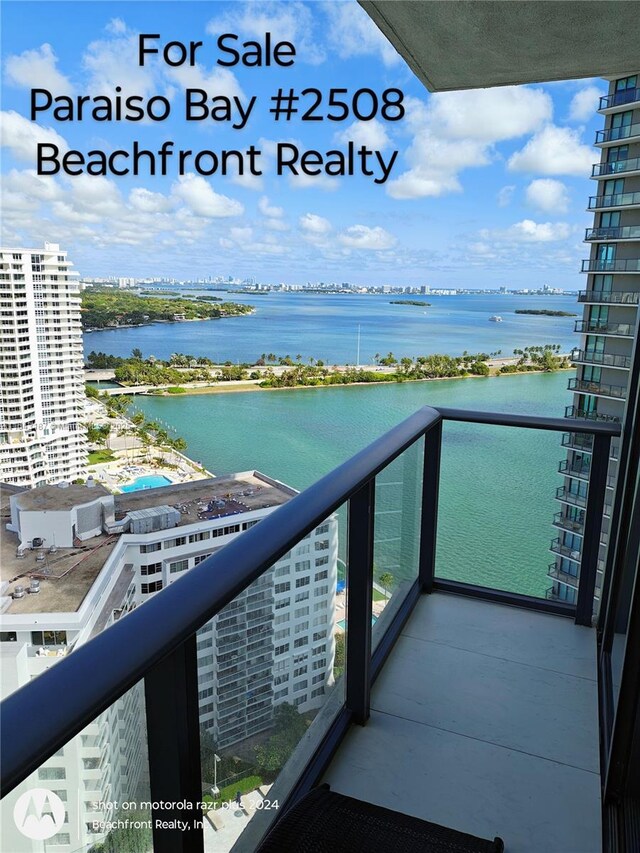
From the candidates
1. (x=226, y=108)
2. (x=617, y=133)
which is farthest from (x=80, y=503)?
(x=617, y=133)

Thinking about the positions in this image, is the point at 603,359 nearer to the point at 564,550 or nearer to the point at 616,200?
the point at 564,550

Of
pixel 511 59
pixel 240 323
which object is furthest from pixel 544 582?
pixel 240 323

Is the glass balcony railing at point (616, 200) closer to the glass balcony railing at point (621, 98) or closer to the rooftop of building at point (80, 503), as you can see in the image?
the glass balcony railing at point (621, 98)

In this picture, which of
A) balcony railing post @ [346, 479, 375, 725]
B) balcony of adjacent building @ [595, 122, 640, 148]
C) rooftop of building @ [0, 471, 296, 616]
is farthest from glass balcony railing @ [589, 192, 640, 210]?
rooftop of building @ [0, 471, 296, 616]

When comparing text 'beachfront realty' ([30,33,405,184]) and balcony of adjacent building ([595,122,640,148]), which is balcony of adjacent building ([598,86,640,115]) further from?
text 'beachfront realty' ([30,33,405,184])

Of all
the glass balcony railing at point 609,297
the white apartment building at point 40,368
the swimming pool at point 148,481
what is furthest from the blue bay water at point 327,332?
the glass balcony railing at point 609,297
